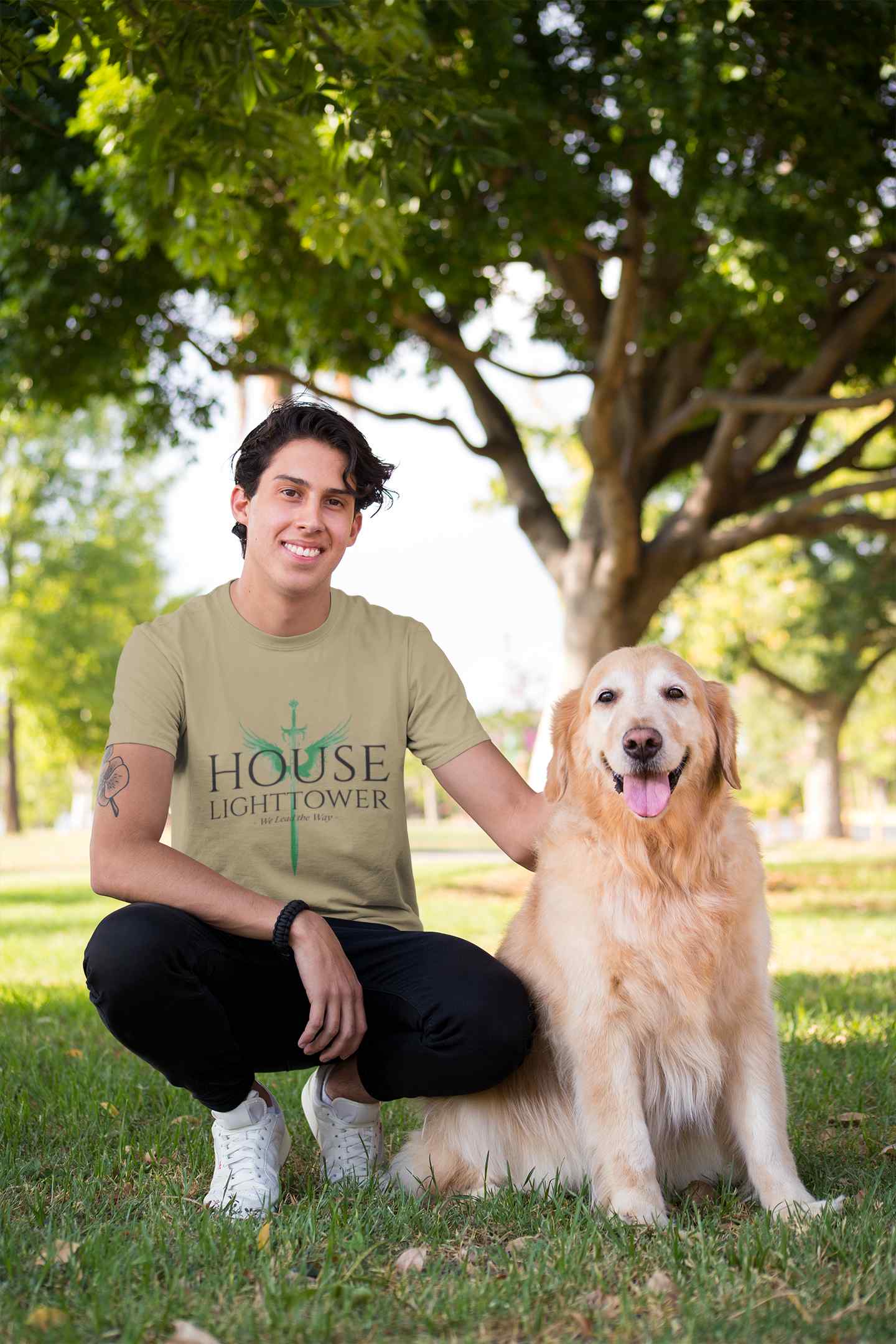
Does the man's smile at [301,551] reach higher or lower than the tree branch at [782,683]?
lower

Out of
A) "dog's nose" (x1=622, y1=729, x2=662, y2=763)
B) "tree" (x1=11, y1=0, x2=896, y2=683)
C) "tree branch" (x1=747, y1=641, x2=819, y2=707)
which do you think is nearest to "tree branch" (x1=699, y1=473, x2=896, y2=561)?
"tree" (x1=11, y1=0, x2=896, y2=683)

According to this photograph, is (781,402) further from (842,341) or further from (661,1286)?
(661,1286)

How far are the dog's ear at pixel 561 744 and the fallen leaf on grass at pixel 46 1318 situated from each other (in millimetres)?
1600

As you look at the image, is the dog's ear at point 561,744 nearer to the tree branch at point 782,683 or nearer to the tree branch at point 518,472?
the tree branch at point 518,472

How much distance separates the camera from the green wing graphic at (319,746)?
312 centimetres

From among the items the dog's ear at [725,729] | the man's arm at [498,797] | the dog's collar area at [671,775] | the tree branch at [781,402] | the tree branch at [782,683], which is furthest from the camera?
the tree branch at [782,683]

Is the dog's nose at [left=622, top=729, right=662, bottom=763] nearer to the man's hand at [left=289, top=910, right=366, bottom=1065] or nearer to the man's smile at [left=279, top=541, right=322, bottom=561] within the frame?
the man's hand at [left=289, top=910, right=366, bottom=1065]

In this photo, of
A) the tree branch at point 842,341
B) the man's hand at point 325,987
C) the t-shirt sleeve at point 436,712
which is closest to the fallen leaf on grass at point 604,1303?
the man's hand at point 325,987

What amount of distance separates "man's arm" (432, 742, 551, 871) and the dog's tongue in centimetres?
42

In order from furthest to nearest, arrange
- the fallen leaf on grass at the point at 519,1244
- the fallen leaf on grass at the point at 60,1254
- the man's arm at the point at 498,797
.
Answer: the man's arm at the point at 498,797 → the fallen leaf on grass at the point at 519,1244 → the fallen leaf on grass at the point at 60,1254

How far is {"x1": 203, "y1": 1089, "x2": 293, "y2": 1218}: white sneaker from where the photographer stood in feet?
8.96

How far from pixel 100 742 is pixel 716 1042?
2591 centimetres

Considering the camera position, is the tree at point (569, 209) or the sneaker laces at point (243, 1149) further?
the tree at point (569, 209)

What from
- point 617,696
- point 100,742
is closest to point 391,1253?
point 617,696
